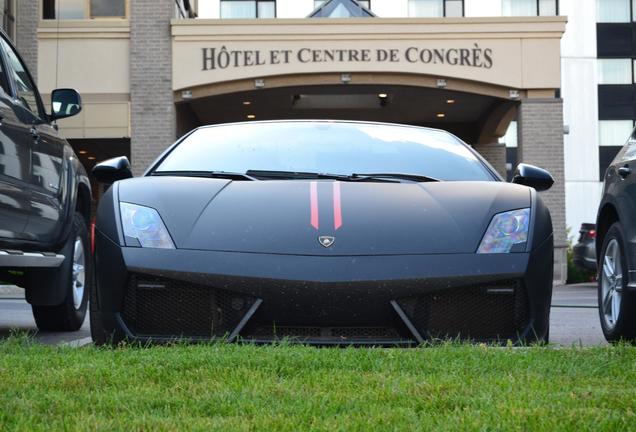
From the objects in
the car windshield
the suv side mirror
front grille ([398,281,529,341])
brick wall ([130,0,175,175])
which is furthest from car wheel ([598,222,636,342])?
brick wall ([130,0,175,175])

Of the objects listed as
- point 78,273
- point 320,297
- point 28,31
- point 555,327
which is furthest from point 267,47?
point 320,297

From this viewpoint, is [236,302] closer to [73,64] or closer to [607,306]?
[607,306]

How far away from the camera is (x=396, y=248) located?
4730 mm

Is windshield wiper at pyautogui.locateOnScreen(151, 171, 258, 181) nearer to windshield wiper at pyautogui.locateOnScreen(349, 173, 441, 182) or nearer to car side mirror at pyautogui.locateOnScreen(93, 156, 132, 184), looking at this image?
car side mirror at pyautogui.locateOnScreen(93, 156, 132, 184)

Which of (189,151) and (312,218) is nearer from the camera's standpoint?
(312,218)

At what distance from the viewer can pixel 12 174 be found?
5.82 meters

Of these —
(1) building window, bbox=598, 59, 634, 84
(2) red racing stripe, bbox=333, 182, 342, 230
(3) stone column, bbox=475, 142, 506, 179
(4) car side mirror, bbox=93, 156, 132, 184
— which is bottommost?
(2) red racing stripe, bbox=333, 182, 342, 230

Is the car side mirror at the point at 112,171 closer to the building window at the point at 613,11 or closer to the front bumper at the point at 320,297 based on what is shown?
the front bumper at the point at 320,297

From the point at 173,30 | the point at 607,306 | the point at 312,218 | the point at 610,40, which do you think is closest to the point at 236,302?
the point at 312,218

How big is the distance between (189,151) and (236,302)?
1.45 metres

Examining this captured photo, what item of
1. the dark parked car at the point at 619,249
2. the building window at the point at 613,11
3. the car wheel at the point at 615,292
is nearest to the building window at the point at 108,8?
the dark parked car at the point at 619,249

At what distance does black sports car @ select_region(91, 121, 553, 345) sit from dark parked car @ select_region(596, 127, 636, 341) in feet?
3.10

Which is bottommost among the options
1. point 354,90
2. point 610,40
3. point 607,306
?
point 607,306

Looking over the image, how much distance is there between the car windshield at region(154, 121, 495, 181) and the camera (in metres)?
5.56
